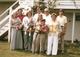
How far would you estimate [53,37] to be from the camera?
55.4 ft

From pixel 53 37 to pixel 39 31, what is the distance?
2.29 feet

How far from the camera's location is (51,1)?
21.1 metres

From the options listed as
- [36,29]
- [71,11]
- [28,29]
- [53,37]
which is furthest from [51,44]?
[71,11]

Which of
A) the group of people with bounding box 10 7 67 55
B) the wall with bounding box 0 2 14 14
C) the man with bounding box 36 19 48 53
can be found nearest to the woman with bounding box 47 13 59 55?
the group of people with bounding box 10 7 67 55

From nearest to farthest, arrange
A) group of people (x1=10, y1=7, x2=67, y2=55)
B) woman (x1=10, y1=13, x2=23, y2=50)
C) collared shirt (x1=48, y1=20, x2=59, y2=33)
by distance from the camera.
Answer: collared shirt (x1=48, y1=20, x2=59, y2=33) → group of people (x1=10, y1=7, x2=67, y2=55) → woman (x1=10, y1=13, x2=23, y2=50)

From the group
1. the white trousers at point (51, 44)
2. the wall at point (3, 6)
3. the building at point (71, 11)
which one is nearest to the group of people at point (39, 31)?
the white trousers at point (51, 44)

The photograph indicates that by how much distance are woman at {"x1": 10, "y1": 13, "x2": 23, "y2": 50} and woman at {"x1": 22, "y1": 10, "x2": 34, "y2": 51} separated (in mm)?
336

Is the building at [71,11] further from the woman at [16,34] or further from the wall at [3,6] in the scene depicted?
the woman at [16,34]

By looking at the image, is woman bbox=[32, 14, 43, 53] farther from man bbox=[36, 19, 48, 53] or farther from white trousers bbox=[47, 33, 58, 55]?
white trousers bbox=[47, 33, 58, 55]

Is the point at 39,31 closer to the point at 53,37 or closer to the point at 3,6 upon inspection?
the point at 53,37

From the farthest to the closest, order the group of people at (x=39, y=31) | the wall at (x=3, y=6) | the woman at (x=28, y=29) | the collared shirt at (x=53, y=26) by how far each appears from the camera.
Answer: the wall at (x=3, y=6)
the woman at (x=28, y=29)
the group of people at (x=39, y=31)
the collared shirt at (x=53, y=26)

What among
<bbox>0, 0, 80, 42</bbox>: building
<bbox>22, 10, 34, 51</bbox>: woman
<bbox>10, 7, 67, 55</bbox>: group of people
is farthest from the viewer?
<bbox>0, 0, 80, 42</bbox>: building

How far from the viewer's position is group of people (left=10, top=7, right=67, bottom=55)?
16.8 m

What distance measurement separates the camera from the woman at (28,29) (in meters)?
17.3
